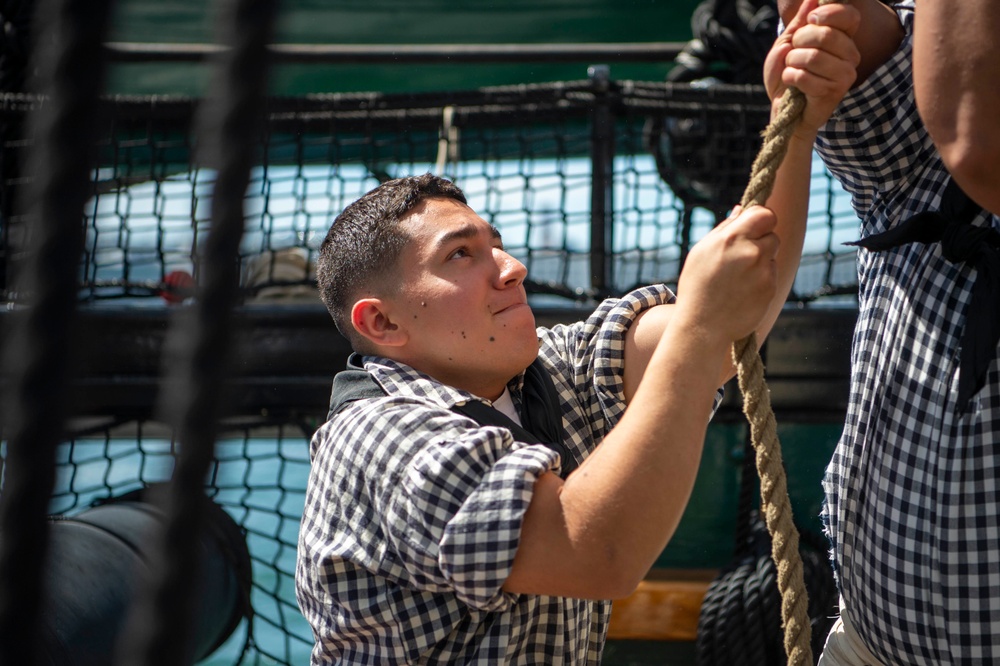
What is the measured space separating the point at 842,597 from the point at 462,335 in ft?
1.56

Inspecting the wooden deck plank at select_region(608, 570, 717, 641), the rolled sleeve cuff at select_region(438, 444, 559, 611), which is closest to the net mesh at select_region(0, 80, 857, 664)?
the wooden deck plank at select_region(608, 570, 717, 641)

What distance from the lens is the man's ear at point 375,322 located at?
113 centimetres

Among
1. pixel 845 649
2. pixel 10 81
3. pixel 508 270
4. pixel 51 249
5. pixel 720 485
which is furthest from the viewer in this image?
pixel 10 81

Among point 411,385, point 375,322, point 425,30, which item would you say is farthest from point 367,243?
point 425,30

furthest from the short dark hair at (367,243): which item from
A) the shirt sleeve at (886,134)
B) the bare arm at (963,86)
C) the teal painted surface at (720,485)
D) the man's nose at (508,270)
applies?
the teal painted surface at (720,485)

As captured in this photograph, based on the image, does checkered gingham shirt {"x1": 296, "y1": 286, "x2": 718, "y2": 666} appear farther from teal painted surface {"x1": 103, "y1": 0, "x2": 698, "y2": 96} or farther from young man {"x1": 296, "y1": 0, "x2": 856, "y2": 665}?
teal painted surface {"x1": 103, "y1": 0, "x2": 698, "y2": 96}

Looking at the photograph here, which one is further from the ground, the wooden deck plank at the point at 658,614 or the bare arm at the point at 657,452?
the bare arm at the point at 657,452

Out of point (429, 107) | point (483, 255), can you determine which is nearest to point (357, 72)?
point (429, 107)

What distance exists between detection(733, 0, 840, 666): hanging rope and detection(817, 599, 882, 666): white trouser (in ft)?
0.41

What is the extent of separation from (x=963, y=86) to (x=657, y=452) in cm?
37

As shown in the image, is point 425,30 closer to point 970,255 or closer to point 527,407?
point 527,407

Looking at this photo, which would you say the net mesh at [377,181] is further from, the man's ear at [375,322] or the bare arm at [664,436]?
the bare arm at [664,436]

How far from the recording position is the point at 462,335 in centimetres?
109

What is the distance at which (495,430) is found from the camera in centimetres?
92
